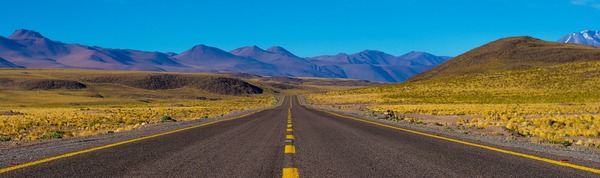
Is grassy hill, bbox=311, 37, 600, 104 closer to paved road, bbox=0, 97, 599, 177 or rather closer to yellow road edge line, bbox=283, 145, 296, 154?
paved road, bbox=0, 97, 599, 177

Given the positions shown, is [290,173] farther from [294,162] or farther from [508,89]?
A: [508,89]

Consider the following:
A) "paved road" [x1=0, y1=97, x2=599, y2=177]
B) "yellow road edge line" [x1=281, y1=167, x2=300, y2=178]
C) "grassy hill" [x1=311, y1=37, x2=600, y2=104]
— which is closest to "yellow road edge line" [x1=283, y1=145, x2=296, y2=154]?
"paved road" [x1=0, y1=97, x2=599, y2=177]

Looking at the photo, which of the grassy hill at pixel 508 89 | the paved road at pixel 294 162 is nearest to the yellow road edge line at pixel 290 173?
the paved road at pixel 294 162

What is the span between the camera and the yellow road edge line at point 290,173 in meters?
6.87

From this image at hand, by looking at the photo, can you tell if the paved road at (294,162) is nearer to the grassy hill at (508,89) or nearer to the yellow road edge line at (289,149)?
the yellow road edge line at (289,149)

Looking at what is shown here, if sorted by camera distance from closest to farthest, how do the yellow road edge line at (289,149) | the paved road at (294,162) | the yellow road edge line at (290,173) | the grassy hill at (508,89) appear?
1. the yellow road edge line at (290,173)
2. the paved road at (294,162)
3. the yellow road edge line at (289,149)
4. the grassy hill at (508,89)

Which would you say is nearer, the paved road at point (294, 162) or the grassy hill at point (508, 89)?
the paved road at point (294, 162)

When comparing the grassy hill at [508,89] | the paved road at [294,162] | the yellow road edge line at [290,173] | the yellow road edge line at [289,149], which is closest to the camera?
the yellow road edge line at [290,173]

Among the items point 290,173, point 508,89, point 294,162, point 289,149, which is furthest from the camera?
point 508,89

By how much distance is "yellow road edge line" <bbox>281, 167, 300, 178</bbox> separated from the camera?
22.5ft

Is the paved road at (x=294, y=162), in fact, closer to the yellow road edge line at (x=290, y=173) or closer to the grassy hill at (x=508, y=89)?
the yellow road edge line at (x=290, y=173)

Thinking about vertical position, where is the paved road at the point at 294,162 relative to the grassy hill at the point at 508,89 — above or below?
below

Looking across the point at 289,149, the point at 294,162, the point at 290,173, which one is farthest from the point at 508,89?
the point at 290,173

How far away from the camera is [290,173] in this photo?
7.12 m
